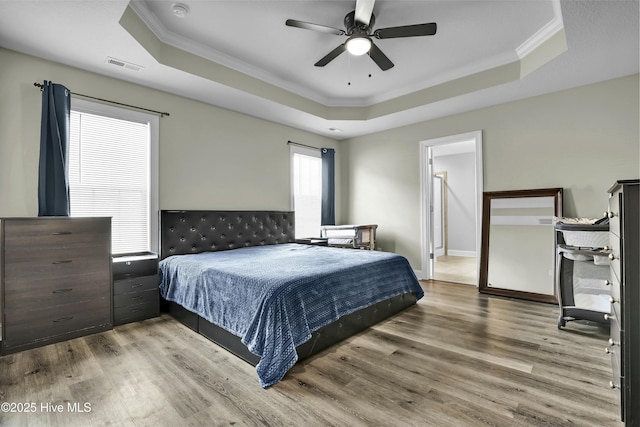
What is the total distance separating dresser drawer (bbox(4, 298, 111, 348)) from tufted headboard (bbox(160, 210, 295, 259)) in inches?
34.6

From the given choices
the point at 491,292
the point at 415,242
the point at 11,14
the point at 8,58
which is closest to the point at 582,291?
the point at 491,292

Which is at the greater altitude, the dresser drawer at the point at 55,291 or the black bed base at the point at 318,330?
the dresser drawer at the point at 55,291

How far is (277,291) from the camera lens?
81.6 inches

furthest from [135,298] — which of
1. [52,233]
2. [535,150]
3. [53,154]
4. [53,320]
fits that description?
[535,150]

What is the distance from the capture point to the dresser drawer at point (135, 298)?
9.78 ft

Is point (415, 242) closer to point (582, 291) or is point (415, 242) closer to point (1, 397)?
point (582, 291)

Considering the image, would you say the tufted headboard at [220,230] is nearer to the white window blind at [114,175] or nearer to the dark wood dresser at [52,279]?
the white window blind at [114,175]

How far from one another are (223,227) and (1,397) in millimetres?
2565

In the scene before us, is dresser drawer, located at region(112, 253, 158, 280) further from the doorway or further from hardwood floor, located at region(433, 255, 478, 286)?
the doorway

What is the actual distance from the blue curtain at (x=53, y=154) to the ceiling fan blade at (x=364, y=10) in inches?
111

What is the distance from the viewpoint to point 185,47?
3178mm

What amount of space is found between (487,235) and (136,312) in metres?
4.45

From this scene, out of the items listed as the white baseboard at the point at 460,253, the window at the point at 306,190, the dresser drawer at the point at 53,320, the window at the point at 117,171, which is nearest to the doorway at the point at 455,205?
the white baseboard at the point at 460,253

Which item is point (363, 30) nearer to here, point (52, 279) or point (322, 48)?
point (322, 48)
